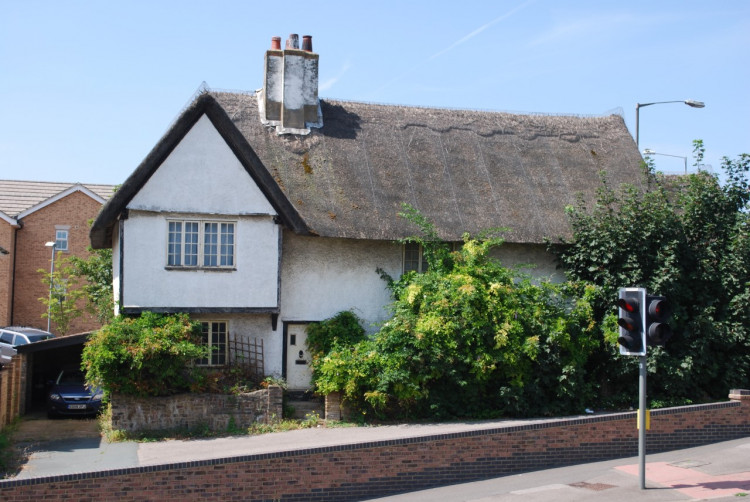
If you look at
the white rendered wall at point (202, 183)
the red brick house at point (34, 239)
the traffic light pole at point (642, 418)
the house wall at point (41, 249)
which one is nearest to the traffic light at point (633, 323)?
the traffic light pole at point (642, 418)

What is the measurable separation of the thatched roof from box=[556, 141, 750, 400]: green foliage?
2.25m

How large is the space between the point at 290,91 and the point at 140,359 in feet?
31.5

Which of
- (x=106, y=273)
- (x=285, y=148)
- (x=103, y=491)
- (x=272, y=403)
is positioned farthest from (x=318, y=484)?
(x=106, y=273)

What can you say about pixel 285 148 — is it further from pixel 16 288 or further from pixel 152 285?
pixel 16 288

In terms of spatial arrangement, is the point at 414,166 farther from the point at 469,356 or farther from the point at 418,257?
the point at 469,356

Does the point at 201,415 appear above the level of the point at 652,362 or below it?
below

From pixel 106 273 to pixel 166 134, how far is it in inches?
474

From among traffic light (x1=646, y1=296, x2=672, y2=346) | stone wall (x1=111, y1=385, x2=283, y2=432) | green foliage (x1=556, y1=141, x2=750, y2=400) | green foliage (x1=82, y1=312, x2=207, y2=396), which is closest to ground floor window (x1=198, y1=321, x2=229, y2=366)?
green foliage (x1=82, y1=312, x2=207, y2=396)

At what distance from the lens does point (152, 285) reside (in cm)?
1845

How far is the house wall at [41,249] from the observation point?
122ft

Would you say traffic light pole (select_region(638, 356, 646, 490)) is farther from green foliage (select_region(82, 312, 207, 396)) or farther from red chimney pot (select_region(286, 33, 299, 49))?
red chimney pot (select_region(286, 33, 299, 49))

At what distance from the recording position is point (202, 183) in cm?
1888

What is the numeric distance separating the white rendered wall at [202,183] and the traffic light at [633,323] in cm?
999

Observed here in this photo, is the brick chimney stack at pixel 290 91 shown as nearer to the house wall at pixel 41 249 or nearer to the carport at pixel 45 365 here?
the carport at pixel 45 365
